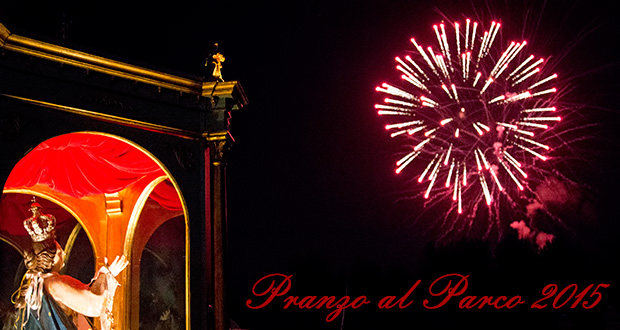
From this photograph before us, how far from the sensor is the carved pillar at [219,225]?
8.57 m

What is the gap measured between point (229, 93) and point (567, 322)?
82.2ft

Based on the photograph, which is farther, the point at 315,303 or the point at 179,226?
the point at 315,303

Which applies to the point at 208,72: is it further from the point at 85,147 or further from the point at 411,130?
the point at 411,130

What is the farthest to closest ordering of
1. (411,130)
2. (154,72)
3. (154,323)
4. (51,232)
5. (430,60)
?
(411,130), (430,60), (154,323), (51,232), (154,72)

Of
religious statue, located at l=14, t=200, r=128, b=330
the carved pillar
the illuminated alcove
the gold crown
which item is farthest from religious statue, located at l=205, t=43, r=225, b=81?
the gold crown

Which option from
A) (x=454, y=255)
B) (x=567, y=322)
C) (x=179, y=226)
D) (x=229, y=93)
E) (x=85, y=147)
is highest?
(x=229, y=93)

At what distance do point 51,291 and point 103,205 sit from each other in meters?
2.58

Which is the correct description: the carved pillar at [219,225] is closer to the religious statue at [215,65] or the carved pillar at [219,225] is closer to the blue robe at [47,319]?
the religious statue at [215,65]

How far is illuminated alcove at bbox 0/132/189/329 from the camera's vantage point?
32.8 feet

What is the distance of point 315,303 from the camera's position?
30.6m

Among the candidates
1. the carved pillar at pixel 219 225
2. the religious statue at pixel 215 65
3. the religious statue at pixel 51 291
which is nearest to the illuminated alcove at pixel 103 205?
the religious statue at pixel 51 291

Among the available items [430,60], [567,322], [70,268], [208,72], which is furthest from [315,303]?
[208,72]

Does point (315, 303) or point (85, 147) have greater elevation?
point (85, 147)

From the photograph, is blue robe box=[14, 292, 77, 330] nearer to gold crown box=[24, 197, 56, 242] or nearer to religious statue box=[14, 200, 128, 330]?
religious statue box=[14, 200, 128, 330]
